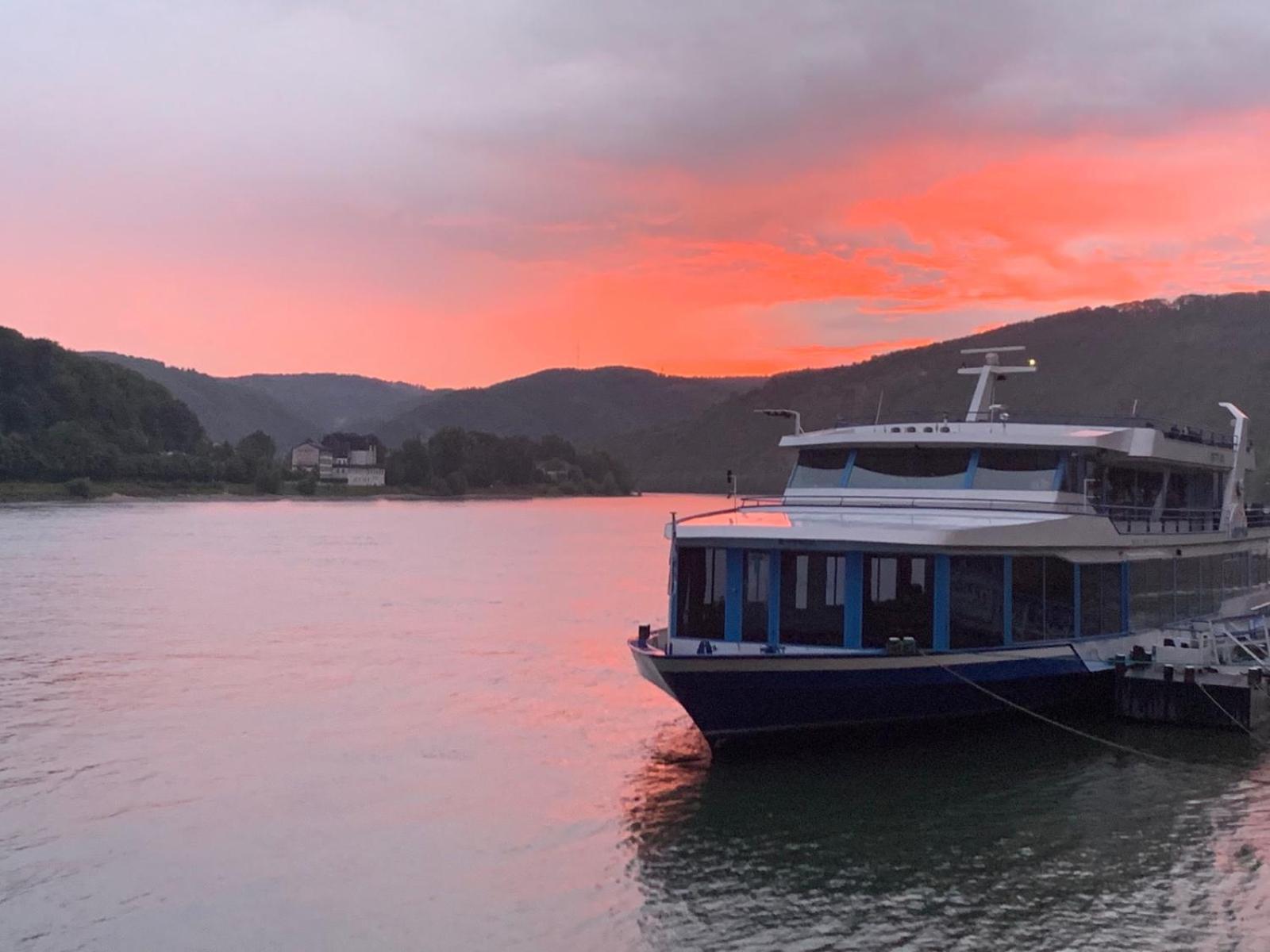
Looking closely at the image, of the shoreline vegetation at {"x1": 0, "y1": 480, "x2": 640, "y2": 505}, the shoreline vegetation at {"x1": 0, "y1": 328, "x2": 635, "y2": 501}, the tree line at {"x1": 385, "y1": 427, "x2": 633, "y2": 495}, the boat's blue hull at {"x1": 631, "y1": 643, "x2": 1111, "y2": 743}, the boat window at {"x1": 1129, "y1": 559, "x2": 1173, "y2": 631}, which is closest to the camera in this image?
the boat's blue hull at {"x1": 631, "y1": 643, "x2": 1111, "y2": 743}

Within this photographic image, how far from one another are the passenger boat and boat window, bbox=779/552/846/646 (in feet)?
0.08

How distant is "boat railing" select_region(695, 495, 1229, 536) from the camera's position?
876 inches

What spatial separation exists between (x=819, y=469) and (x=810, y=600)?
4844mm

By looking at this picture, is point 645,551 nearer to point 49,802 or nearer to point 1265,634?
point 1265,634

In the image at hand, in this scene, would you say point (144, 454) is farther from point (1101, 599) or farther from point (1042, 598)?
point (1042, 598)

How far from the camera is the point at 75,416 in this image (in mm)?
148625

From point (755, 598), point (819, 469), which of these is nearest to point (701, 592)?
point (755, 598)

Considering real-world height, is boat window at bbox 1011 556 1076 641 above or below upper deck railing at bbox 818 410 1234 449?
below

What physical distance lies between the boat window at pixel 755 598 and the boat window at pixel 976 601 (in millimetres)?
2978

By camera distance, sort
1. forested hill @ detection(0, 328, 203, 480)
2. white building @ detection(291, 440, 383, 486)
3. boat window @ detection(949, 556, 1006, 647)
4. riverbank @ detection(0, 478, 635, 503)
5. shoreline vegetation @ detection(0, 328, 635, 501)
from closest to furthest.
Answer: boat window @ detection(949, 556, 1006, 647), riverbank @ detection(0, 478, 635, 503), forested hill @ detection(0, 328, 203, 480), shoreline vegetation @ detection(0, 328, 635, 501), white building @ detection(291, 440, 383, 486)

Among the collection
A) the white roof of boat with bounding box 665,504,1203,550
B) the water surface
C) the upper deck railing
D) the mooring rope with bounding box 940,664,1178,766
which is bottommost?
the water surface

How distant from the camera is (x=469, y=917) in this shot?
587 inches

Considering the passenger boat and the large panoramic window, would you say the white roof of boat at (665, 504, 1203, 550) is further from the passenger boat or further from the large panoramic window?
the large panoramic window

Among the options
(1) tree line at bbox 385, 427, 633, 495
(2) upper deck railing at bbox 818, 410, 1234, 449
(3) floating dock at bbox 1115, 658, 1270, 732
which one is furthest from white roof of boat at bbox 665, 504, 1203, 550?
(1) tree line at bbox 385, 427, 633, 495
